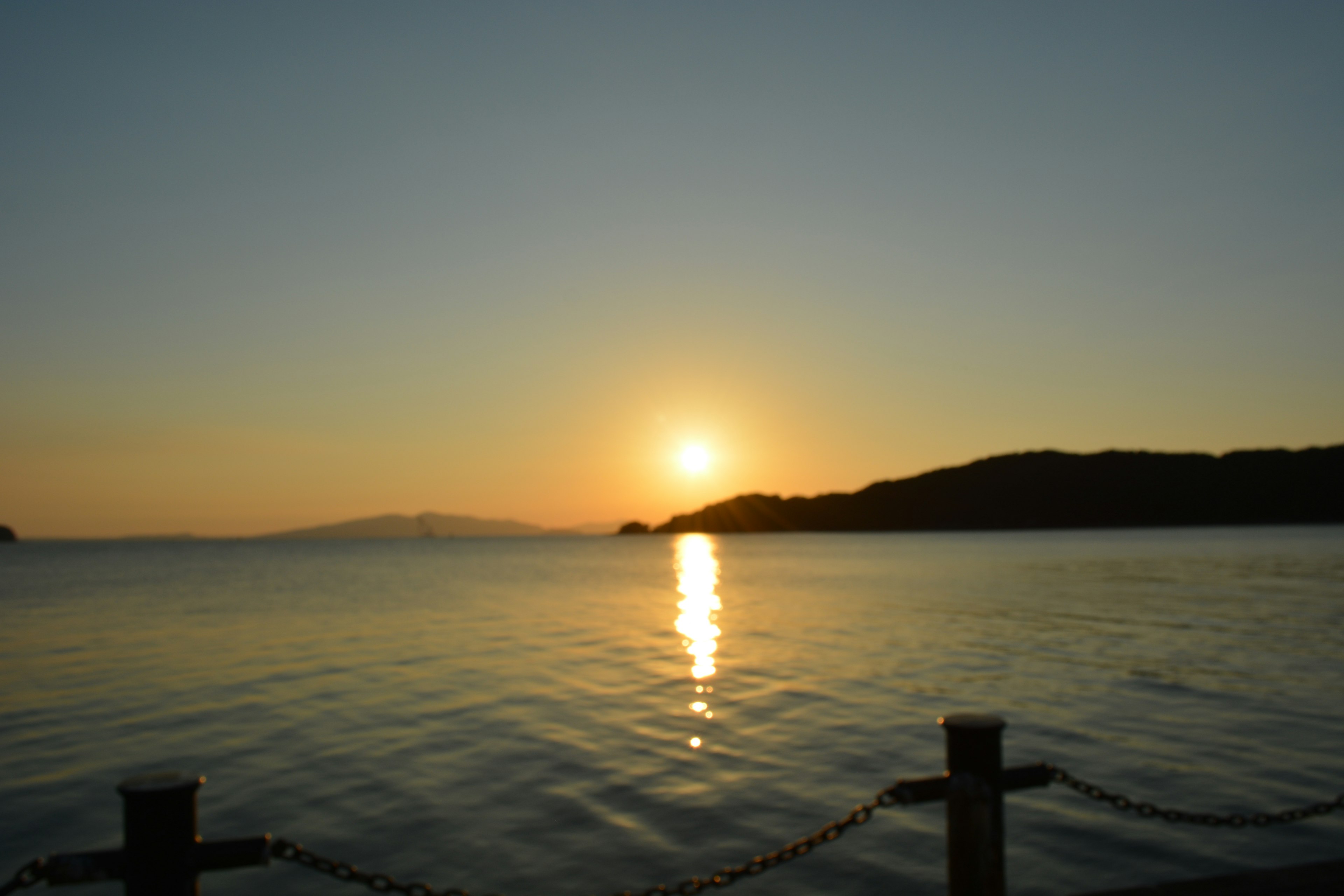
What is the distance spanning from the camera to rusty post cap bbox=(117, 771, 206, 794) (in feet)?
14.1

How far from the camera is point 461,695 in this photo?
1973 centimetres

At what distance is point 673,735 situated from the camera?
1563 cm

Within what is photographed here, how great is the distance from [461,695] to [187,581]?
2829 inches

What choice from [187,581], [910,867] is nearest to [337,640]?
[910,867]

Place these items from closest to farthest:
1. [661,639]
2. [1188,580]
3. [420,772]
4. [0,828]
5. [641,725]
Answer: [0,828] < [420,772] < [641,725] < [661,639] < [1188,580]

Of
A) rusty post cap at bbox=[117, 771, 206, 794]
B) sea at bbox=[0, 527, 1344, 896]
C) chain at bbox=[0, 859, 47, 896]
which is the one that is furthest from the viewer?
sea at bbox=[0, 527, 1344, 896]

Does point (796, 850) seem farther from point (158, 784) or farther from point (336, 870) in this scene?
point (158, 784)

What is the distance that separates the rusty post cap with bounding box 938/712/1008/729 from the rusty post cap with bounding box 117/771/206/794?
4224 mm

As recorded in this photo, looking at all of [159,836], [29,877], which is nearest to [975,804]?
[159,836]

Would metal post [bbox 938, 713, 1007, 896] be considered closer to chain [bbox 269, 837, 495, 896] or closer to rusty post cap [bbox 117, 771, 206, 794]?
chain [bbox 269, 837, 495, 896]

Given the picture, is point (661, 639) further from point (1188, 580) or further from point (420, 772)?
point (1188, 580)

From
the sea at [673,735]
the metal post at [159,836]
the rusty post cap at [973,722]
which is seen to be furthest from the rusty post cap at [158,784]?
the sea at [673,735]

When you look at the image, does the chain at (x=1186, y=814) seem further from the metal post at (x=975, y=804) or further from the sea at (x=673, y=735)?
the sea at (x=673, y=735)

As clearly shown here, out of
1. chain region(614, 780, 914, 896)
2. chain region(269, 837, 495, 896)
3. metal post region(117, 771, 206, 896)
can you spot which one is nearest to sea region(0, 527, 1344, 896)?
chain region(614, 780, 914, 896)
